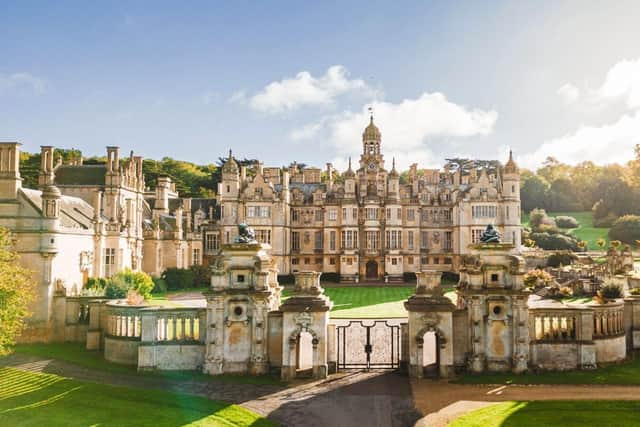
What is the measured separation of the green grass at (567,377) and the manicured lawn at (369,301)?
39.5 feet

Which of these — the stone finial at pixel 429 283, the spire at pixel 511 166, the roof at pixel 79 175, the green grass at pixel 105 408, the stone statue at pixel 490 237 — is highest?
the spire at pixel 511 166

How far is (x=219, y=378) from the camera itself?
1753cm

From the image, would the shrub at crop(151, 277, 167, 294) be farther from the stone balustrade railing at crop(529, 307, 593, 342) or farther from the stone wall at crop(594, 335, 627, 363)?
the stone wall at crop(594, 335, 627, 363)

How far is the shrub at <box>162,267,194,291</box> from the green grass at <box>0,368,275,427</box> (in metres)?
31.4

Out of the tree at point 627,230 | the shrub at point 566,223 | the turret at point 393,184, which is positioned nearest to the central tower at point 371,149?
the turret at point 393,184

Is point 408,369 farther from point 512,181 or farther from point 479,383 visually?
point 512,181

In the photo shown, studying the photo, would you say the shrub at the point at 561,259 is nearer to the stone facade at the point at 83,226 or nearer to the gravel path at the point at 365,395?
the gravel path at the point at 365,395

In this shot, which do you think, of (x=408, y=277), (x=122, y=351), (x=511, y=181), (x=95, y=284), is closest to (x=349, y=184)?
(x=408, y=277)

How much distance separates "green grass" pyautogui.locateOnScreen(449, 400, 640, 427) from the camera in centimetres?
1309

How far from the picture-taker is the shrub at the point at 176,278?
48.4 meters

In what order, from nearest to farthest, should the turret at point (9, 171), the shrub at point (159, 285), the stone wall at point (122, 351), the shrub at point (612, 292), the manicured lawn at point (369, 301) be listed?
the stone wall at point (122, 351), the turret at point (9, 171), the shrub at point (612, 292), the manicured lawn at point (369, 301), the shrub at point (159, 285)

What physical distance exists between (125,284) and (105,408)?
17.6 metres

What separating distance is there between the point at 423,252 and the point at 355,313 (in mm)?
28597

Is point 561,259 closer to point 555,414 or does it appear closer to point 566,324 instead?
point 566,324
